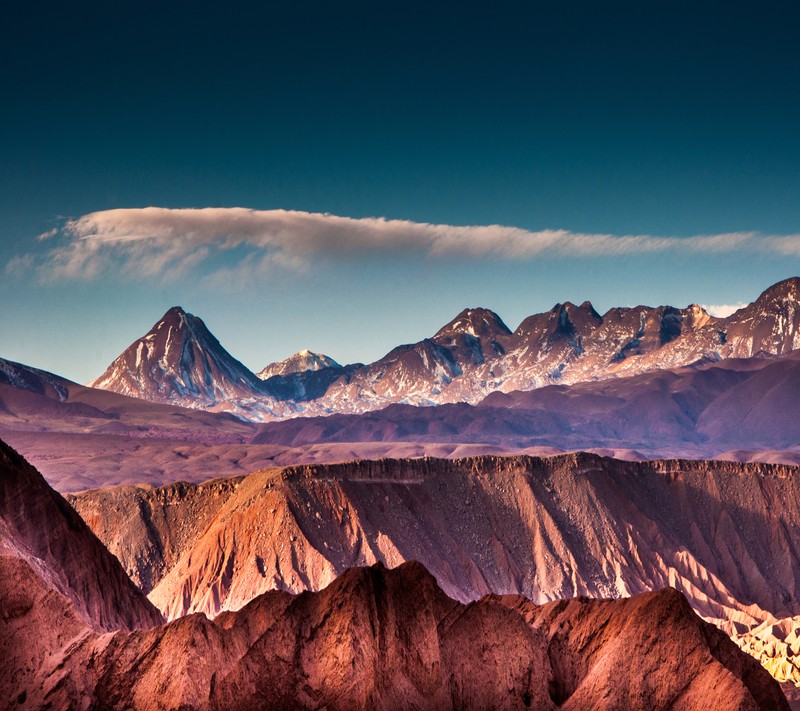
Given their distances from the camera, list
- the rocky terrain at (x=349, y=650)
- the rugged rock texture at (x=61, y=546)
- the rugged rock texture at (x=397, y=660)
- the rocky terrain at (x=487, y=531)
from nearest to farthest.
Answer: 1. the rocky terrain at (x=349, y=650)
2. the rugged rock texture at (x=397, y=660)
3. the rugged rock texture at (x=61, y=546)
4. the rocky terrain at (x=487, y=531)

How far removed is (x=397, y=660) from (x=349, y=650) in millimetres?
2394

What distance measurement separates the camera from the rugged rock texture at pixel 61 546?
68.2 meters

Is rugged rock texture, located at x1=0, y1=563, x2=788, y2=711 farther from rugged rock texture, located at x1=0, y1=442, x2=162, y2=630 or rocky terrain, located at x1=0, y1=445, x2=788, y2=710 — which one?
rugged rock texture, located at x1=0, y1=442, x2=162, y2=630

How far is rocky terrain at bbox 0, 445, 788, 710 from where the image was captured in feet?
183

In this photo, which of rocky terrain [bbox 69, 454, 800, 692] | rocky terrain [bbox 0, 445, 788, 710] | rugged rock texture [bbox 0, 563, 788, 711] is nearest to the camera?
rocky terrain [bbox 0, 445, 788, 710]

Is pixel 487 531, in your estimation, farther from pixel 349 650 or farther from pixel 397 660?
pixel 349 650

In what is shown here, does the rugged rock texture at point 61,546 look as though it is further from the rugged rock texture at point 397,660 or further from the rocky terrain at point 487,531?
the rocky terrain at point 487,531

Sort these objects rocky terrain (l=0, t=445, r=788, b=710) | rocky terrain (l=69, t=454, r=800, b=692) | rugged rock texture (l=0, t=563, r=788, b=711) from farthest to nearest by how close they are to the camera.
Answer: rocky terrain (l=69, t=454, r=800, b=692)
rugged rock texture (l=0, t=563, r=788, b=711)
rocky terrain (l=0, t=445, r=788, b=710)

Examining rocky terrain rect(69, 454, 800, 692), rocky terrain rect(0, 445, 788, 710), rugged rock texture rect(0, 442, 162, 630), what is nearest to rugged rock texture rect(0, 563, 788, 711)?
rocky terrain rect(0, 445, 788, 710)

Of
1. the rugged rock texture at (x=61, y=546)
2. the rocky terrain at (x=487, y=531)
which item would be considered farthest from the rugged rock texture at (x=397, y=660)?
the rocky terrain at (x=487, y=531)

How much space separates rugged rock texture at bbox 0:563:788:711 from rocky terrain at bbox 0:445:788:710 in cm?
6

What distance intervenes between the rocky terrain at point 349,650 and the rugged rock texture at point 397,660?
6cm

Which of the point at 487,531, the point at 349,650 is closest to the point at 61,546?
the point at 349,650

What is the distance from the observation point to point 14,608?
55.8 meters
